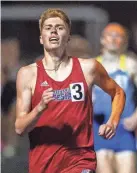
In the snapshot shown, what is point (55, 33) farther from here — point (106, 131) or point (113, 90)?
point (106, 131)

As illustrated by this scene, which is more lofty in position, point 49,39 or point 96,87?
point 49,39

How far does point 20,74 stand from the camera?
8.76ft

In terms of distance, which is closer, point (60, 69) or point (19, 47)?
point (60, 69)

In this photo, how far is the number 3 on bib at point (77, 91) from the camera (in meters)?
2.57

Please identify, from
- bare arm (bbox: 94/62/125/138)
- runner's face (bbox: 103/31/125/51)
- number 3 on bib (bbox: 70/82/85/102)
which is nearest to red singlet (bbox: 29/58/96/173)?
number 3 on bib (bbox: 70/82/85/102)

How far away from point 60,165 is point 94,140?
280mm

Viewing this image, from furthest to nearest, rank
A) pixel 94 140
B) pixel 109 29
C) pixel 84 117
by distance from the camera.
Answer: pixel 109 29
pixel 94 140
pixel 84 117

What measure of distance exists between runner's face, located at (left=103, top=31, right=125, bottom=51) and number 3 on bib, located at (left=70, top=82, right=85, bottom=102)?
0.47m

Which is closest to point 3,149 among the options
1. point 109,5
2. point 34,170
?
point 34,170

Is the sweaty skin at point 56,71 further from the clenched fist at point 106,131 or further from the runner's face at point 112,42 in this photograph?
the runner's face at point 112,42

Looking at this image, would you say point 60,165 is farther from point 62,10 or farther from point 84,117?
point 62,10

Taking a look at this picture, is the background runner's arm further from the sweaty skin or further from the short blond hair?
the short blond hair

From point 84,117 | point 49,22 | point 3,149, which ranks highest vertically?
point 49,22

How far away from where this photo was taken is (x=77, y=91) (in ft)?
8.46
